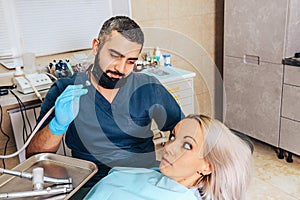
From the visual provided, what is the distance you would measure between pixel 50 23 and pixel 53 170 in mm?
1138

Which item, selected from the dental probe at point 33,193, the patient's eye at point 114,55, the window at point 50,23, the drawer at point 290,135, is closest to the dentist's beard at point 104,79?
the patient's eye at point 114,55

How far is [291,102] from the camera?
6.93 feet

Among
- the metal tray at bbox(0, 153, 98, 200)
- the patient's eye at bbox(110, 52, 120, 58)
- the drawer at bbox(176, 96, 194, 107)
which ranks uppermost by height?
the patient's eye at bbox(110, 52, 120, 58)

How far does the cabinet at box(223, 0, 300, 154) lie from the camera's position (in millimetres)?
2076

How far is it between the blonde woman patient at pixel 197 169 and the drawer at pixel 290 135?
48.4 inches

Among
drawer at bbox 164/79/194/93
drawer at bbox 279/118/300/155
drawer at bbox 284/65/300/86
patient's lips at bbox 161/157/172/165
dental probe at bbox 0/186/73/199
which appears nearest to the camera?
dental probe at bbox 0/186/73/199

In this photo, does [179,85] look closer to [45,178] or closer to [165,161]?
[165,161]

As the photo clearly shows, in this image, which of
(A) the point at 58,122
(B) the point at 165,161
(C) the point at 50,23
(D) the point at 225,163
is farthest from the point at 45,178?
(C) the point at 50,23

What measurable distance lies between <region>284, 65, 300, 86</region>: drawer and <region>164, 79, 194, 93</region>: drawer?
637 millimetres

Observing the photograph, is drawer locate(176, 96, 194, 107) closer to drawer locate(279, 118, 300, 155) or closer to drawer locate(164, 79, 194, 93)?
drawer locate(164, 79, 194, 93)

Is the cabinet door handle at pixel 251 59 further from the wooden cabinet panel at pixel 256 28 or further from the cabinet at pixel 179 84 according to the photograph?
the cabinet at pixel 179 84

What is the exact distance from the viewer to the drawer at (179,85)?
1.62m

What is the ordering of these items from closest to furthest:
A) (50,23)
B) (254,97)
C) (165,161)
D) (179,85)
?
(165,161) < (179,85) < (50,23) < (254,97)

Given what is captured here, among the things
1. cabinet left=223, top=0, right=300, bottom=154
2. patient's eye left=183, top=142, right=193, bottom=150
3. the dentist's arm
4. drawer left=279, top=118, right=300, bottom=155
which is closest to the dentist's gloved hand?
the dentist's arm
